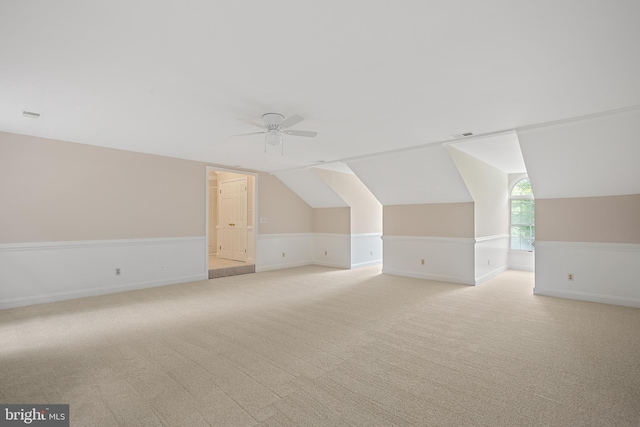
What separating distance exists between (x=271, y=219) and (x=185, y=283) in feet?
8.25

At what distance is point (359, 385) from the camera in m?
2.31

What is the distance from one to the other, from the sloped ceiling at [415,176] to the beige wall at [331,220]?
1.33 meters

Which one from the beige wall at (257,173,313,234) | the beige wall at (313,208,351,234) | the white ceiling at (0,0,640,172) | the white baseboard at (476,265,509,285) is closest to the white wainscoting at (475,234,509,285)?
the white baseboard at (476,265,509,285)

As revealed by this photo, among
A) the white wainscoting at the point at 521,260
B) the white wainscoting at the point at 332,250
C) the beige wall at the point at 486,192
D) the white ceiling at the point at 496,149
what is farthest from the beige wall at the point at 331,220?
the white wainscoting at the point at 521,260

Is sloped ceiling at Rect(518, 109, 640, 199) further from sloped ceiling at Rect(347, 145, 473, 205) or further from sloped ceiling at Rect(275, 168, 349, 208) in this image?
sloped ceiling at Rect(275, 168, 349, 208)

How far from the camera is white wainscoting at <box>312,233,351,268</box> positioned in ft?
25.7

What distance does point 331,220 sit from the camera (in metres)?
8.20

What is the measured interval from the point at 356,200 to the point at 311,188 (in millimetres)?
1254

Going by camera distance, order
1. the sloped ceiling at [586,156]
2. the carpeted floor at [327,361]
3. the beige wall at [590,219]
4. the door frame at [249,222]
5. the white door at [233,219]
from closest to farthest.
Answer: the carpeted floor at [327,361] → the sloped ceiling at [586,156] → the beige wall at [590,219] → the door frame at [249,222] → the white door at [233,219]

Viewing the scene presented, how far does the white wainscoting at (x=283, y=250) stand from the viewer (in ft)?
24.3

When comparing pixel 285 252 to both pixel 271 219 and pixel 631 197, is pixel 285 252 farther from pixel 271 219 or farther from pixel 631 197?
pixel 631 197

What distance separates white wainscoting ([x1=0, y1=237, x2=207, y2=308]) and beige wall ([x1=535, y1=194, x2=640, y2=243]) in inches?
253

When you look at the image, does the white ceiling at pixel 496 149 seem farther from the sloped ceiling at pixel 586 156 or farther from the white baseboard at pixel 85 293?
the white baseboard at pixel 85 293

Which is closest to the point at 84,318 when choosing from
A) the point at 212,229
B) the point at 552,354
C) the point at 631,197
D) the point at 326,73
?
the point at 326,73
